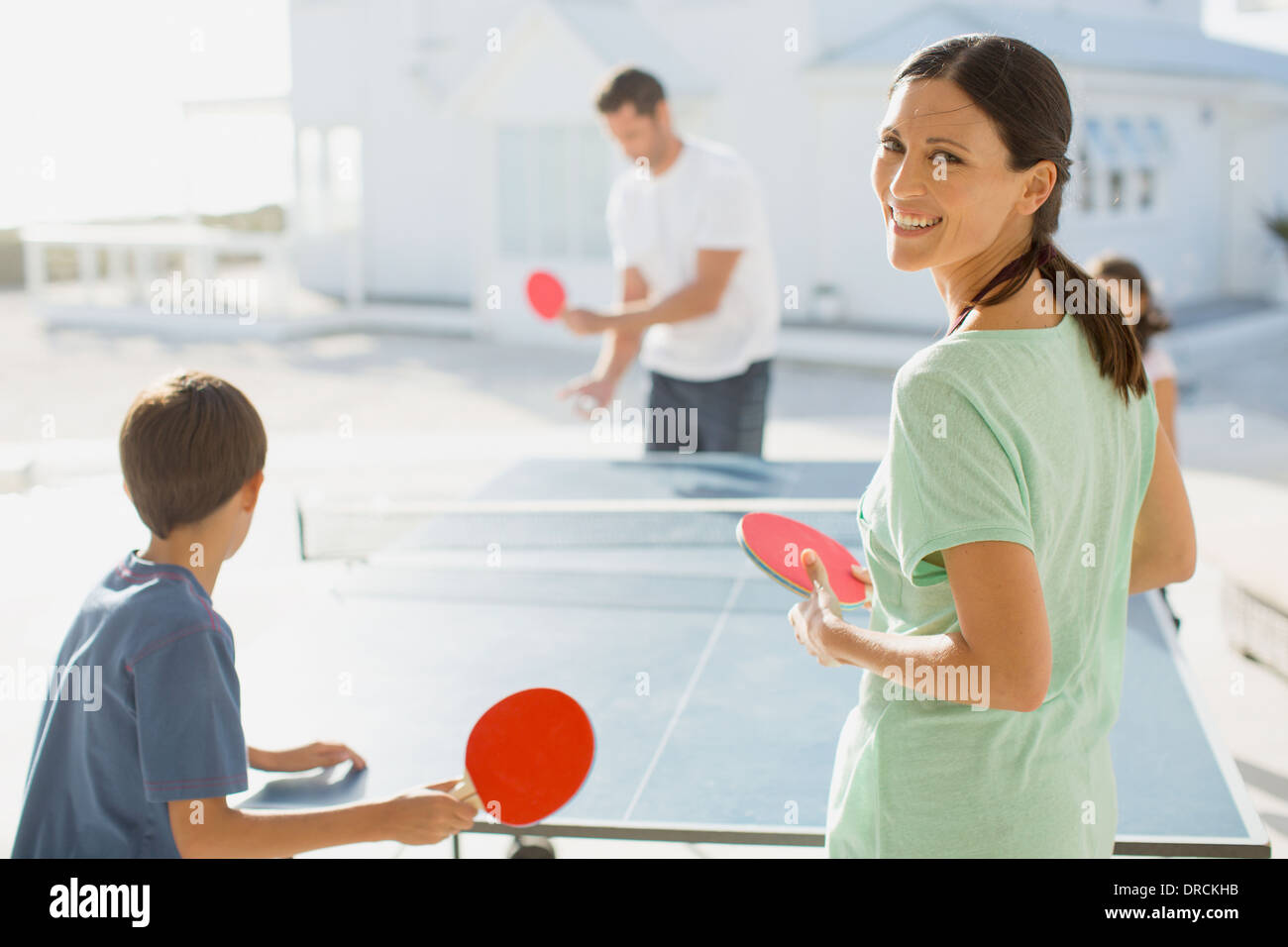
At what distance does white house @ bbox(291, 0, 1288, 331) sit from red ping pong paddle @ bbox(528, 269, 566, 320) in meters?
10.3

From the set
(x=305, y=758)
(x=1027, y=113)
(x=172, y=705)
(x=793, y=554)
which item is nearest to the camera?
(x=1027, y=113)

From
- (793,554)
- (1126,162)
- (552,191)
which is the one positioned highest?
(1126,162)

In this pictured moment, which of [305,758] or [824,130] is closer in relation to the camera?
[305,758]

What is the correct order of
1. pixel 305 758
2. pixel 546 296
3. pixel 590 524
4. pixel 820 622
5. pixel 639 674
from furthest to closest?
pixel 546 296, pixel 590 524, pixel 639 674, pixel 305 758, pixel 820 622

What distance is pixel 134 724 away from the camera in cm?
180

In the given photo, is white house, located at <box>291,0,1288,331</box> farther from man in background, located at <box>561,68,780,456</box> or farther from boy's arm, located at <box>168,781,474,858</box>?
boy's arm, located at <box>168,781,474,858</box>

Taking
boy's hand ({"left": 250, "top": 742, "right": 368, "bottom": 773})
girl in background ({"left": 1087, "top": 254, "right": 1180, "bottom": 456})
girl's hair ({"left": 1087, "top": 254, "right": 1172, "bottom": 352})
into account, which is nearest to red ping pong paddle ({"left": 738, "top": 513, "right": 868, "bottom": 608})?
boy's hand ({"left": 250, "top": 742, "right": 368, "bottom": 773})

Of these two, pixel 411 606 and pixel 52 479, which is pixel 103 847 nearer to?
pixel 411 606

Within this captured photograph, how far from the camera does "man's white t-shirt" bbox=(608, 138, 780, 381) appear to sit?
4.67 m

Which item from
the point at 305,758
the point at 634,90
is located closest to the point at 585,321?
the point at 634,90

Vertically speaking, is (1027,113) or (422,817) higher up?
(1027,113)

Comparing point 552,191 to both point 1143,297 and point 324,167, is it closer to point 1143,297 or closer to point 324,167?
point 324,167

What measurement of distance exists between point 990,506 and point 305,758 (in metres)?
1.53
